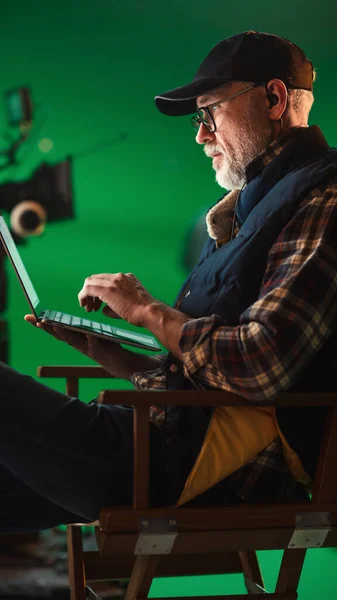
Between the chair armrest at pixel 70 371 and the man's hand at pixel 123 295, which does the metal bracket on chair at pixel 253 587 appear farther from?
the man's hand at pixel 123 295

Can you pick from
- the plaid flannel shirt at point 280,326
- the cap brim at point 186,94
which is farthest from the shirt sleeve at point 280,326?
the cap brim at point 186,94

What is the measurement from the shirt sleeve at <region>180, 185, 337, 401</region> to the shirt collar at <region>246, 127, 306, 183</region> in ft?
1.19

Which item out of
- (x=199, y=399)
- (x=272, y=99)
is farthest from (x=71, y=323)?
(x=272, y=99)

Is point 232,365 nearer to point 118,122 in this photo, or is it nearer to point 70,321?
point 70,321

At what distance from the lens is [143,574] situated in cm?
140

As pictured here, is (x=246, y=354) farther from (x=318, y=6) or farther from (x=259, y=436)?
(x=318, y=6)

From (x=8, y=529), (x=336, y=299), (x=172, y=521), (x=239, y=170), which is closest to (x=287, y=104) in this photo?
(x=239, y=170)

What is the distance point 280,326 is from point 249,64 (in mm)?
756

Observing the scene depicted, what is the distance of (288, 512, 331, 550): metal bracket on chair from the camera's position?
4.59 feet

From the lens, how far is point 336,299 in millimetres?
1351

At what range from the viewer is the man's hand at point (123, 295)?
147cm

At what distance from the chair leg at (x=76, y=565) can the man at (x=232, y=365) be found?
0.24m

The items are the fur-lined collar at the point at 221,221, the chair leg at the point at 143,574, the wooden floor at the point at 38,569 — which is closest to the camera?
the chair leg at the point at 143,574

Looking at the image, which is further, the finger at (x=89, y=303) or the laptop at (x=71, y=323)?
the finger at (x=89, y=303)
